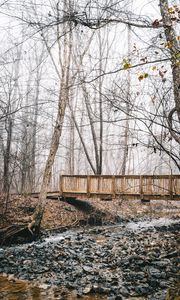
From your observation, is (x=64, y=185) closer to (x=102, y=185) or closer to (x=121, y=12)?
(x=102, y=185)

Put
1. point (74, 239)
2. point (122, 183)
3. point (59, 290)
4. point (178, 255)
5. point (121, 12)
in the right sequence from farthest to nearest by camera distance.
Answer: point (122, 183), point (74, 239), point (178, 255), point (59, 290), point (121, 12)

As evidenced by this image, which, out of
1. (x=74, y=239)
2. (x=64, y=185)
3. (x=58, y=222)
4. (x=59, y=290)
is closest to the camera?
(x=59, y=290)

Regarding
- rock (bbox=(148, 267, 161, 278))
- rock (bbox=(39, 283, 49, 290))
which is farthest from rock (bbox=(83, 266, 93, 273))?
rock (bbox=(148, 267, 161, 278))

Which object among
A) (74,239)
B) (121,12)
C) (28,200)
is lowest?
(74,239)

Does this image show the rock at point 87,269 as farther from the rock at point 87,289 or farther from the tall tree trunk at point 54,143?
the tall tree trunk at point 54,143

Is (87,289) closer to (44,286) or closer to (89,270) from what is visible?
(44,286)

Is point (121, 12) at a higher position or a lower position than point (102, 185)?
higher

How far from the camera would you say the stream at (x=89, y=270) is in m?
5.19

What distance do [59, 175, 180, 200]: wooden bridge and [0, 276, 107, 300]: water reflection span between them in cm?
891

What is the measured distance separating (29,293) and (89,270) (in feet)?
5.15

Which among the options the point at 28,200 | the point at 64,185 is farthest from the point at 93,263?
the point at 64,185

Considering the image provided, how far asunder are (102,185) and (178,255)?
9325 mm

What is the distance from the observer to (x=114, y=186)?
1579cm

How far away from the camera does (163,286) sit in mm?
5219
